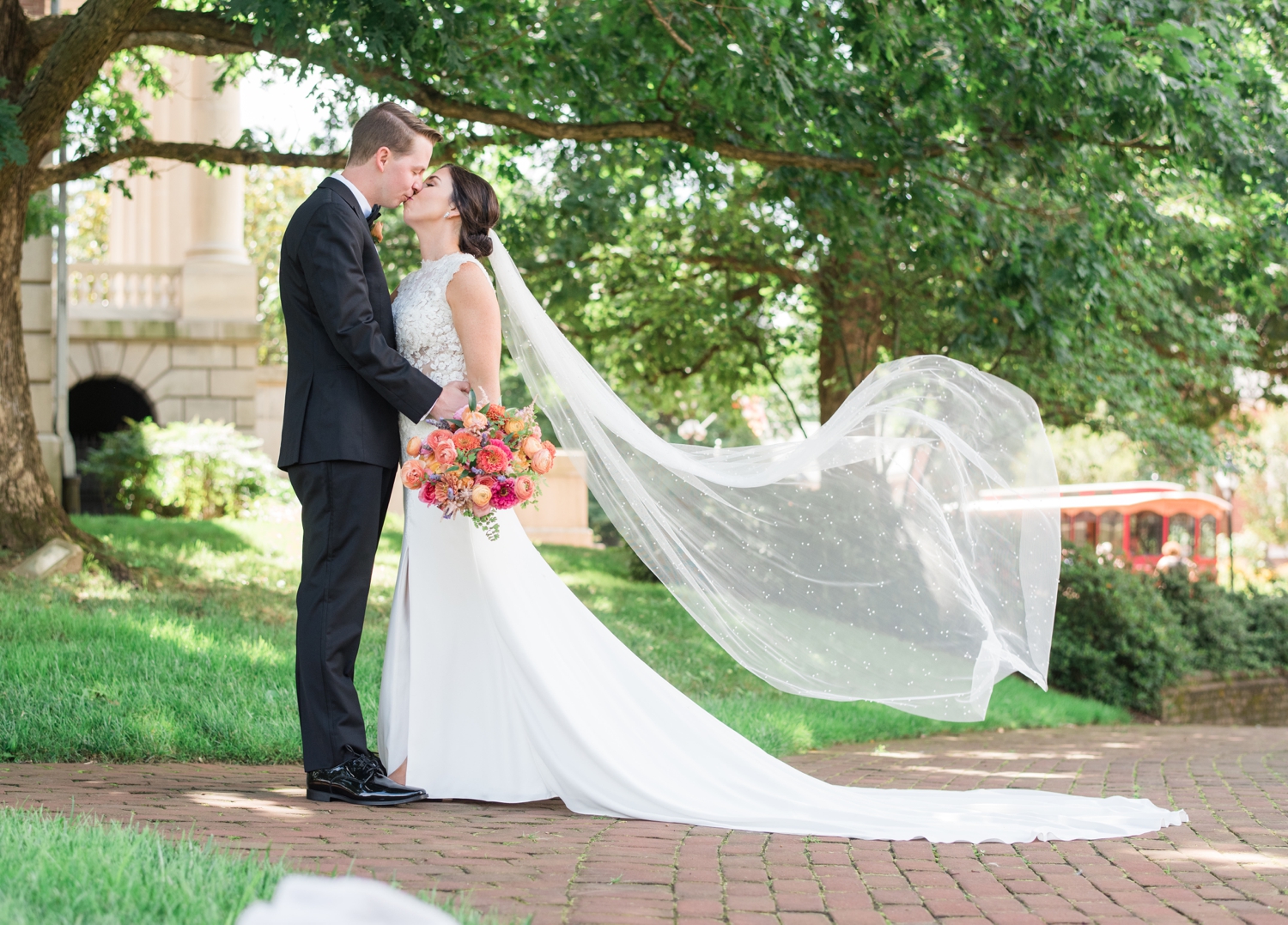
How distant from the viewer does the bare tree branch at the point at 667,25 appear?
8.38 meters

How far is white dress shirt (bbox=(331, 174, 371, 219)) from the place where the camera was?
4832 mm

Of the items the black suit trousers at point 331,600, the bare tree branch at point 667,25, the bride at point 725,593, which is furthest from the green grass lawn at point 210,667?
the bare tree branch at point 667,25

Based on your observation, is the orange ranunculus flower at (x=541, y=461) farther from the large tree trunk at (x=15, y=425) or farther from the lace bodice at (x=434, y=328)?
the large tree trunk at (x=15, y=425)

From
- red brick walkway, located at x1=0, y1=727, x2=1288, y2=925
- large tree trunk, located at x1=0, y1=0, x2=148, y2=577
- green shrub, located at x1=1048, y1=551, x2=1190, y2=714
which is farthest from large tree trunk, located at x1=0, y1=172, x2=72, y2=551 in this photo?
green shrub, located at x1=1048, y1=551, x2=1190, y2=714

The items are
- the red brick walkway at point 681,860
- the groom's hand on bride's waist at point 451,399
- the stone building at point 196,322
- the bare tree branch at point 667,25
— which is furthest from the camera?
the stone building at point 196,322

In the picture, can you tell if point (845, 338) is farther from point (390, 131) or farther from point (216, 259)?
point (216, 259)

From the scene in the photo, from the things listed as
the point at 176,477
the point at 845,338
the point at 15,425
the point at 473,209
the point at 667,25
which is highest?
the point at 667,25

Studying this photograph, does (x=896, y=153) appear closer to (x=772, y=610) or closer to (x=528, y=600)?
(x=772, y=610)

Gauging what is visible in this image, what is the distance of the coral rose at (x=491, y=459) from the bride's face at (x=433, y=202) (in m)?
1.07

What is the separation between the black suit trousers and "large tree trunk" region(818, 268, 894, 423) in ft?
36.0

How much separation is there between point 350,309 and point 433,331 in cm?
44

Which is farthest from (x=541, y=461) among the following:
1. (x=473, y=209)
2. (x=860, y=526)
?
(x=860, y=526)

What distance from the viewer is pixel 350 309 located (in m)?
4.59

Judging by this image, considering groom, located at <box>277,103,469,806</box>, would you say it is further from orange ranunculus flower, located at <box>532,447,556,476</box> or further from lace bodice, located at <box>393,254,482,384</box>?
orange ranunculus flower, located at <box>532,447,556,476</box>
